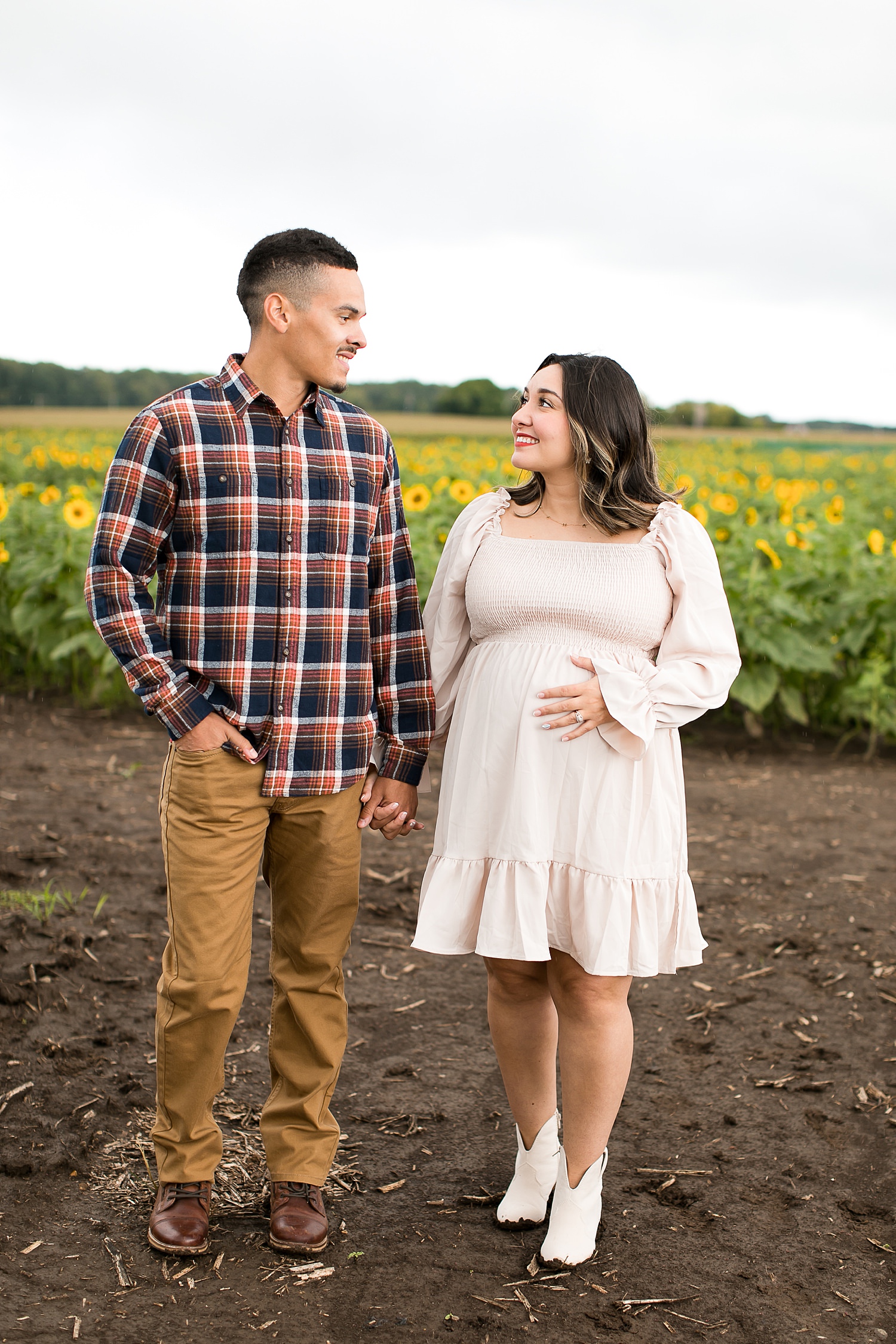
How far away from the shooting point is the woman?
7.88 ft

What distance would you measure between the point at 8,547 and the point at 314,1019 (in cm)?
601

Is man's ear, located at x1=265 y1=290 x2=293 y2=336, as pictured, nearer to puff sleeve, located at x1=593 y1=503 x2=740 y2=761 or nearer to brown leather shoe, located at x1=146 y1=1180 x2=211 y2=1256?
puff sleeve, located at x1=593 y1=503 x2=740 y2=761

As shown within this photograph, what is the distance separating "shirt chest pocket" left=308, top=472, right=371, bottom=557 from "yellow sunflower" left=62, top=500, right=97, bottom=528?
490cm

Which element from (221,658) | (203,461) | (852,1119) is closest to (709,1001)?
(852,1119)

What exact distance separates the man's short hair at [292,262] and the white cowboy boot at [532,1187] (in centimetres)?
177

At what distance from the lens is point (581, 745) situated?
2418 mm

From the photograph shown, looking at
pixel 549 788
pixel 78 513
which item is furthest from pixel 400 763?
pixel 78 513

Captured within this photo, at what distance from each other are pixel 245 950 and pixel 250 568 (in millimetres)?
766

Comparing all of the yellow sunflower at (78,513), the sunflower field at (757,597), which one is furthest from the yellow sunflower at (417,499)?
the yellow sunflower at (78,513)

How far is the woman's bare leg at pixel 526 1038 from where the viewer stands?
258 cm

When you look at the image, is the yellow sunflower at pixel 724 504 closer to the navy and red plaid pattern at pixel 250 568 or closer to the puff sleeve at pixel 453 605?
the puff sleeve at pixel 453 605

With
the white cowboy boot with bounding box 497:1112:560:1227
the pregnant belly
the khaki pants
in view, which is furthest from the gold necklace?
the white cowboy boot with bounding box 497:1112:560:1227

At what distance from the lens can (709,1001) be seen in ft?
12.7

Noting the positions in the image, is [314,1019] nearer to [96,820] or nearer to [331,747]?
[331,747]
